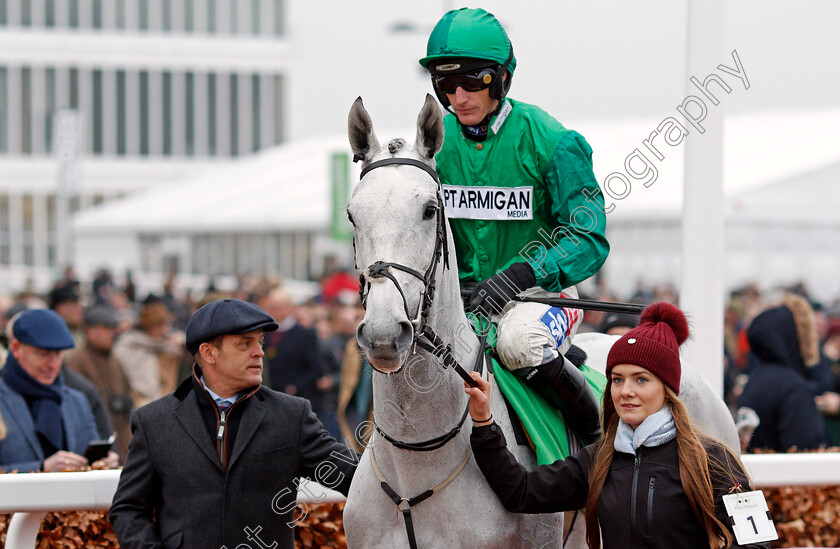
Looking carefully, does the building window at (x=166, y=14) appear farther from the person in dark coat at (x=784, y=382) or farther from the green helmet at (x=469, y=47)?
the green helmet at (x=469, y=47)

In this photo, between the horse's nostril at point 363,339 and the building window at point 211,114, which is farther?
the building window at point 211,114

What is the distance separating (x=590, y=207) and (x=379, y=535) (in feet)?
4.36

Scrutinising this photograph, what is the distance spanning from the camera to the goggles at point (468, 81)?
3.62 m

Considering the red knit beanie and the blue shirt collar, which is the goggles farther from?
the blue shirt collar

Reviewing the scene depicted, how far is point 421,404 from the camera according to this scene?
3258 millimetres

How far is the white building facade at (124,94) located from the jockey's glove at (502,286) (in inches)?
1629

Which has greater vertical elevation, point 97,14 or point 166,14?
point 166,14

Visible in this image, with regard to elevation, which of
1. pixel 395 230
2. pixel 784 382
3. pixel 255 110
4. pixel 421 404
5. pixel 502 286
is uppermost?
pixel 255 110

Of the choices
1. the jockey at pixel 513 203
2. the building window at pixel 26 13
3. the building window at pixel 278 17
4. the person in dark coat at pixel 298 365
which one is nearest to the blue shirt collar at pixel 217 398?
the jockey at pixel 513 203

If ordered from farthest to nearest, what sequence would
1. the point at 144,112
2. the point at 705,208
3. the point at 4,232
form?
the point at 144,112 < the point at 4,232 < the point at 705,208

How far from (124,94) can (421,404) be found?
44.3 m

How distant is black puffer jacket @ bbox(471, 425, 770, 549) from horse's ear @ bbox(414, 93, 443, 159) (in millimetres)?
888

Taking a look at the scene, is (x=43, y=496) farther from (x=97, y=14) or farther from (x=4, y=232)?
(x=97, y=14)

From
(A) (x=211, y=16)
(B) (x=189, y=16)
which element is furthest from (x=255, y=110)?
(B) (x=189, y=16)
